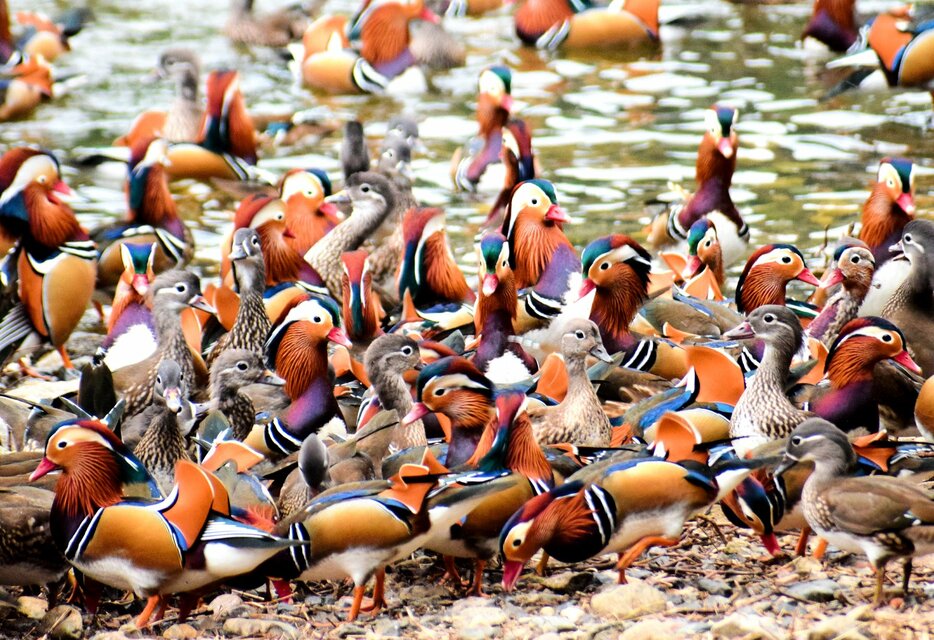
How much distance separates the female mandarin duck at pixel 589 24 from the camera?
476 inches

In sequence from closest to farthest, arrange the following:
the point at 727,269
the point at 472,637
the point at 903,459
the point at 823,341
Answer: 1. the point at 472,637
2. the point at 903,459
3. the point at 823,341
4. the point at 727,269

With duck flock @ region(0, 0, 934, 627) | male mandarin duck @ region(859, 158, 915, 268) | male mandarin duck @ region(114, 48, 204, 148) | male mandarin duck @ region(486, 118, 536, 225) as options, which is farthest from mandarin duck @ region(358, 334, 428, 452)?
male mandarin duck @ region(114, 48, 204, 148)

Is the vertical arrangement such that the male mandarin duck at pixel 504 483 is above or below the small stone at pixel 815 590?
above

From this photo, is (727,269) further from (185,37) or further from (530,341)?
(185,37)

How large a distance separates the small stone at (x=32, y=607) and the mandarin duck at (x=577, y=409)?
1.80m

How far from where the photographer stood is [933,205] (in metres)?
8.40

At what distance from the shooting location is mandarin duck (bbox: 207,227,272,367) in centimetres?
633

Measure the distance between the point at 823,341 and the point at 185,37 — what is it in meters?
8.94

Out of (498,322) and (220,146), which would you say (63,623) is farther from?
(220,146)

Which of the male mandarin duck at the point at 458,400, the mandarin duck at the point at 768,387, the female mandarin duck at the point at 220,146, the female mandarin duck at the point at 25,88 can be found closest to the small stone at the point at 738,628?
the mandarin duck at the point at 768,387

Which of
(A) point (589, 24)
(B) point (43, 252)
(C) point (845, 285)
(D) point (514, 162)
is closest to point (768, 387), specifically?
(C) point (845, 285)

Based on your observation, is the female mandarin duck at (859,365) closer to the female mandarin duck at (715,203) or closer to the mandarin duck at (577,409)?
the mandarin duck at (577,409)

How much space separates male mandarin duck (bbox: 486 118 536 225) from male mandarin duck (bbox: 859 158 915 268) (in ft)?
7.38

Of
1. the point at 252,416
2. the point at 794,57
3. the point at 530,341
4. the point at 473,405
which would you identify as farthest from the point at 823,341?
the point at 794,57
